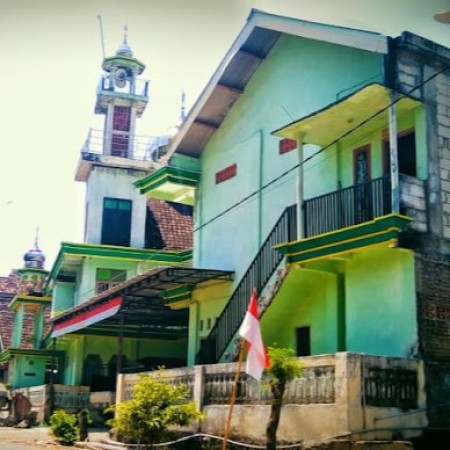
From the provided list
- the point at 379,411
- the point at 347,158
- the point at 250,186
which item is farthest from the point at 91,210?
the point at 379,411

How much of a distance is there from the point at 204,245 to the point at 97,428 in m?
6.06

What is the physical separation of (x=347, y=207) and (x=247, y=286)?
3579 mm

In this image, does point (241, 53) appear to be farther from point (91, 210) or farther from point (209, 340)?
point (91, 210)

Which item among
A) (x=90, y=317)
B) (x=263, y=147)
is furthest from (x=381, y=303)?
(x=90, y=317)

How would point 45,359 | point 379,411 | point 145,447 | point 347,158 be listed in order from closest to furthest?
point 379,411 < point 145,447 < point 347,158 < point 45,359

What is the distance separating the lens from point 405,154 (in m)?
Answer: 15.2

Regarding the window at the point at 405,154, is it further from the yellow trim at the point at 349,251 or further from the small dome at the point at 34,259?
the small dome at the point at 34,259

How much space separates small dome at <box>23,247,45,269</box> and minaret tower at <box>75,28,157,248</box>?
7198mm

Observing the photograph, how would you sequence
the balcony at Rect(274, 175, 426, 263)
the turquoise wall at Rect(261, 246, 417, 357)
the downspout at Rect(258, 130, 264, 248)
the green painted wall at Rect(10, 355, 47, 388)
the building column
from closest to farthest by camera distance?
the balcony at Rect(274, 175, 426, 263) < the turquoise wall at Rect(261, 246, 417, 357) < the downspout at Rect(258, 130, 264, 248) < the green painted wall at Rect(10, 355, 47, 388) < the building column

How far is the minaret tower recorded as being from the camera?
3341 cm

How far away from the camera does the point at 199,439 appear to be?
13836 mm

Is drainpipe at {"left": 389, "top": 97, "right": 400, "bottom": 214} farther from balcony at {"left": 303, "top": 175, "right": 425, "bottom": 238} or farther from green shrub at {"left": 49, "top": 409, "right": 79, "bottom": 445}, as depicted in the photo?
green shrub at {"left": 49, "top": 409, "right": 79, "bottom": 445}

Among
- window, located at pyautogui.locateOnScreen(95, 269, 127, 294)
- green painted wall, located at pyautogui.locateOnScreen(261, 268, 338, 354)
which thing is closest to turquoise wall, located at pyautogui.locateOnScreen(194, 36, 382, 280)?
green painted wall, located at pyautogui.locateOnScreen(261, 268, 338, 354)

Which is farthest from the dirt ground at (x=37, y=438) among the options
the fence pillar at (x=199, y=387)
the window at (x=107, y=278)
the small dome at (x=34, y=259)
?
the small dome at (x=34, y=259)
